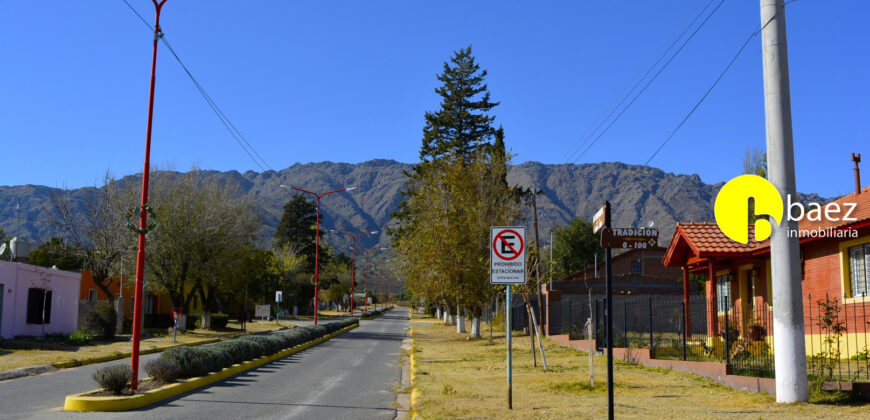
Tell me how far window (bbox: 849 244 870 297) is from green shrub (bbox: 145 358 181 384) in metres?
14.9

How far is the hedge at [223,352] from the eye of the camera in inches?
623

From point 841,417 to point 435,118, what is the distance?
44500mm

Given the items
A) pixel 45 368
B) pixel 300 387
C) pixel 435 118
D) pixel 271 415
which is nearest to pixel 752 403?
pixel 271 415

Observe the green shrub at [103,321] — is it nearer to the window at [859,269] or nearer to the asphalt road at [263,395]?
the asphalt road at [263,395]

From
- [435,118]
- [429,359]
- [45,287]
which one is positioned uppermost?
[435,118]

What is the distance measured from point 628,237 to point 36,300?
97.8 feet

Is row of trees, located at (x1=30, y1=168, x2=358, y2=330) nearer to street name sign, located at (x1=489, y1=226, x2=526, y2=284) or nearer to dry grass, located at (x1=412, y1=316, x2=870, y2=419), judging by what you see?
dry grass, located at (x1=412, y1=316, x2=870, y2=419)

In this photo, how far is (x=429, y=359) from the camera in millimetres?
24578

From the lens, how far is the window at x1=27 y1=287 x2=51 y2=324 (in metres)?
31.1

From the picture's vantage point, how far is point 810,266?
61.5 ft

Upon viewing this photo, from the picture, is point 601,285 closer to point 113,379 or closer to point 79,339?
point 79,339

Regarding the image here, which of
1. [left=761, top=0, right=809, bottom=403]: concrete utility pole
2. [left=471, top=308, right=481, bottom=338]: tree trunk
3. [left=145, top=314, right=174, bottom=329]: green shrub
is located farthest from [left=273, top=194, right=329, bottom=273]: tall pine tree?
[left=761, top=0, right=809, bottom=403]: concrete utility pole

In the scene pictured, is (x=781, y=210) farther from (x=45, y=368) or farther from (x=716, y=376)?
(x=45, y=368)

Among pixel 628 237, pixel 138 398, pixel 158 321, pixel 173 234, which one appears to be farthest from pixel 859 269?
pixel 158 321
